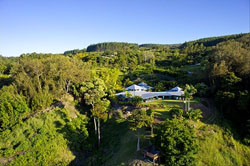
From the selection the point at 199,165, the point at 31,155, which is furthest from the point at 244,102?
the point at 31,155

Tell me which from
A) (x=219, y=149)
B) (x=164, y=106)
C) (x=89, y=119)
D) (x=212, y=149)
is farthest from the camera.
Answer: (x=89, y=119)

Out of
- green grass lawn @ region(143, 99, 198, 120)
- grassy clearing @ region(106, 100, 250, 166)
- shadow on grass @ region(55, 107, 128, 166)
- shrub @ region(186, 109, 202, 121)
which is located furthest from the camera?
green grass lawn @ region(143, 99, 198, 120)

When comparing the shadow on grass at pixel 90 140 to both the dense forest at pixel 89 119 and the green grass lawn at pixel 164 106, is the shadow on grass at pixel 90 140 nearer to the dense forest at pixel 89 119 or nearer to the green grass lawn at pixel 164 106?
the dense forest at pixel 89 119

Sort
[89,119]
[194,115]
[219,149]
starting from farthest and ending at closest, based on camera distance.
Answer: [89,119] < [194,115] < [219,149]

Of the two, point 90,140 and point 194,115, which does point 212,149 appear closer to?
point 194,115

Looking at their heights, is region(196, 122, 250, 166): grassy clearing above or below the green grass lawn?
below

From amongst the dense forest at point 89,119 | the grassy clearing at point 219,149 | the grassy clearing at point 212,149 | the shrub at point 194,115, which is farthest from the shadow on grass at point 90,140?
the grassy clearing at point 219,149

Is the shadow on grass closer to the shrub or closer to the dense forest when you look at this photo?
the dense forest

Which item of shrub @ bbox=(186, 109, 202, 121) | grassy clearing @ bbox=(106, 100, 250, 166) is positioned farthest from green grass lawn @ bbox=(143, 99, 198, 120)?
grassy clearing @ bbox=(106, 100, 250, 166)

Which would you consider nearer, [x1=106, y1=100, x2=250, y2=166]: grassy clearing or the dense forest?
[x1=106, y1=100, x2=250, y2=166]: grassy clearing

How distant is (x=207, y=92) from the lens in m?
39.2

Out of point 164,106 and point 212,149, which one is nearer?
point 212,149

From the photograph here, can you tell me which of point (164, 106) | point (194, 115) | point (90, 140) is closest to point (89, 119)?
point (90, 140)

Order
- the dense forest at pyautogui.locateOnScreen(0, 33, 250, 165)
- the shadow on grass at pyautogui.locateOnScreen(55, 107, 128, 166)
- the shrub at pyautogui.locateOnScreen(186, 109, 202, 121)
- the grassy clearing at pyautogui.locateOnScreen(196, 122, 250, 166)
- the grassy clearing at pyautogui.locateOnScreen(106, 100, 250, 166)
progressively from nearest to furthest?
the grassy clearing at pyautogui.locateOnScreen(196, 122, 250, 166) < the grassy clearing at pyautogui.locateOnScreen(106, 100, 250, 166) < the dense forest at pyautogui.locateOnScreen(0, 33, 250, 165) < the shadow on grass at pyautogui.locateOnScreen(55, 107, 128, 166) < the shrub at pyautogui.locateOnScreen(186, 109, 202, 121)
